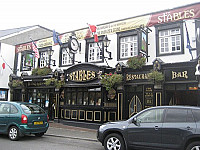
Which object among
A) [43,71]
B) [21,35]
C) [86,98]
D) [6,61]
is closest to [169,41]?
[86,98]

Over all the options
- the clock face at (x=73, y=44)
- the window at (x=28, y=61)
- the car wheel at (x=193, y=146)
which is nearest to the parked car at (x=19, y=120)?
the clock face at (x=73, y=44)

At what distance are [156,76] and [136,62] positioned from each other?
1506 mm

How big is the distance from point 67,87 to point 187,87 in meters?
7.96

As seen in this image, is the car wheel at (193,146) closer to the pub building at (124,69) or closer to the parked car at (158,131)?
the parked car at (158,131)

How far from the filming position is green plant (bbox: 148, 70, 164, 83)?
10648 millimetres

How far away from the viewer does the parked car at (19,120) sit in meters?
8.62

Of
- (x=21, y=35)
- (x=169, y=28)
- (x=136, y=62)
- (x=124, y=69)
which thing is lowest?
(x=124, y=69)

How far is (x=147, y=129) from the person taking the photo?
20.5ft

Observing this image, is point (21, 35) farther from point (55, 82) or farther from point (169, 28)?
point (169, 28)

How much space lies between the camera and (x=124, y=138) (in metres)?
6.60

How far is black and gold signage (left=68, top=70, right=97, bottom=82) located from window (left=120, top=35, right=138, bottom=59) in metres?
2.18

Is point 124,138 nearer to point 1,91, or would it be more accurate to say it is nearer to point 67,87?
point 67,87

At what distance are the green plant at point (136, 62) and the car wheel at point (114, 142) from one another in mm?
5588

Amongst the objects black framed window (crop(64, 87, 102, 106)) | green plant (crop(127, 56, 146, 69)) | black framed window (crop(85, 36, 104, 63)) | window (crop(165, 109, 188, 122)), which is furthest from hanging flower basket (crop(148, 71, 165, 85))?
window (crop(165, 109, 188, 122))
